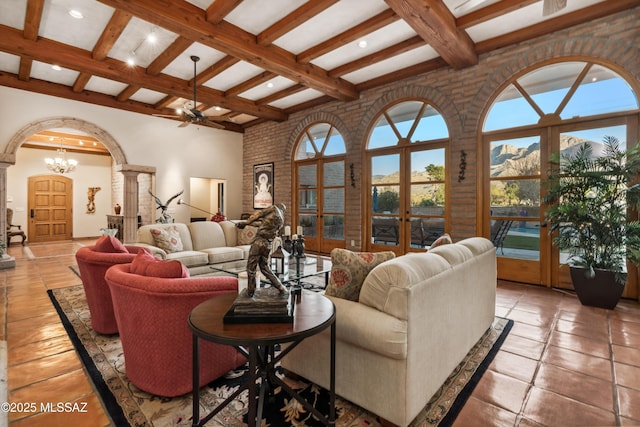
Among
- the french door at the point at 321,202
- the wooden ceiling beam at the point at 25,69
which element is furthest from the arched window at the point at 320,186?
the wooden ceiling beam at the point at 25,69

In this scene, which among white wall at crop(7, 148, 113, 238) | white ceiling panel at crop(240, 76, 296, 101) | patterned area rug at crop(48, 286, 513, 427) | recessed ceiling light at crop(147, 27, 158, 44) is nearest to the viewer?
patterned area rug at crop(48, 286, 513, 427)

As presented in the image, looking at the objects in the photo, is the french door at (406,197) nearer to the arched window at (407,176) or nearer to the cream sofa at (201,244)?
the arched window at (407,176)

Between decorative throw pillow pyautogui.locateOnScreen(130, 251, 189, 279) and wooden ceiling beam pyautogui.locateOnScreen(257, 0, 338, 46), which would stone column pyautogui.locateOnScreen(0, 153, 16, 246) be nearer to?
wooden ceiling beam pyautogui.locateOnScreen(257, 0, 338, 46)

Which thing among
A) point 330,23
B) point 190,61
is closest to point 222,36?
point 330,23

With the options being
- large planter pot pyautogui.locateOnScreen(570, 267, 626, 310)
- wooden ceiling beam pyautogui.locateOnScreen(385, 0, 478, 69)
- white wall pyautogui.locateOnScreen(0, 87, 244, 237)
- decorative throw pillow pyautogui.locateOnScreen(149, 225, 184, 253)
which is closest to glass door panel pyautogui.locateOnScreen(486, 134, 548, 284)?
large planter pot pyautogui.locateOnScreen(570, 267, 626, 310)

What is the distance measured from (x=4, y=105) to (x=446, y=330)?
7786 millimetres

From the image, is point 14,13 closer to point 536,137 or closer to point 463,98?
point 463,98

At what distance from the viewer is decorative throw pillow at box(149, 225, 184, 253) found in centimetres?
428

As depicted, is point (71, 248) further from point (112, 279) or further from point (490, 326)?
point (490, 326)

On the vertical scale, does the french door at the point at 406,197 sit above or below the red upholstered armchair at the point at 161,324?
above

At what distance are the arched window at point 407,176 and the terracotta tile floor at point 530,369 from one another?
1.95m

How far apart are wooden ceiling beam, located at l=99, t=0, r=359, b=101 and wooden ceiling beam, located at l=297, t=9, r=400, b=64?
27 centimetres

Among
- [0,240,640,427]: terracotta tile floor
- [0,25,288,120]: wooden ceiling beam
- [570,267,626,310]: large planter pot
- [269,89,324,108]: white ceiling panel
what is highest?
[269,89,324,108]: white ceiling panel

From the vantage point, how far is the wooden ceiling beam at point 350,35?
11.8 feet
